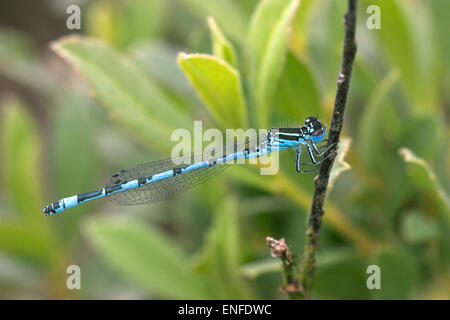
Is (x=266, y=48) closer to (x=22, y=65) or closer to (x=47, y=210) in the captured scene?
(x=47, y=210)

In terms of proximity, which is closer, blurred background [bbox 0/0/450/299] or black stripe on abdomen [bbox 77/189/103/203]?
blurred background [bbox 0/0/450/299]

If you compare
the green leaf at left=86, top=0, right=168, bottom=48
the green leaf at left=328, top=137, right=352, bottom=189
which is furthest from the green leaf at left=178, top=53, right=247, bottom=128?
the green leaf at left=86, top=0, right=168, bottom=48

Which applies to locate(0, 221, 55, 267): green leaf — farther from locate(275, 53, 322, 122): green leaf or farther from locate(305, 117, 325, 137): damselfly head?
locate(305, 117, 325, 137): damselfly head

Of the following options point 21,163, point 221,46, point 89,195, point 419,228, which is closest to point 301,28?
point 221,46

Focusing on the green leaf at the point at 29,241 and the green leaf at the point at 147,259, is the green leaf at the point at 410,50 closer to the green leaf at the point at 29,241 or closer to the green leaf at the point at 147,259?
the green leaf at the point at 147,259

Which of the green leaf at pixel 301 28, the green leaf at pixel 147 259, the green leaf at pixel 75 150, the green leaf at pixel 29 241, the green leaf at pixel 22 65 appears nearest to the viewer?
the green leaf at pixel 301 28

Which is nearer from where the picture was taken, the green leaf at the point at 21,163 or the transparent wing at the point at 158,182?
the transparent wing at the point at 158,182

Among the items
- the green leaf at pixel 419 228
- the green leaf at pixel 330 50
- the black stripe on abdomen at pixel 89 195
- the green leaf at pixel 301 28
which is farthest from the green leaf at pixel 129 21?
the green leaf at pixel 419 228
